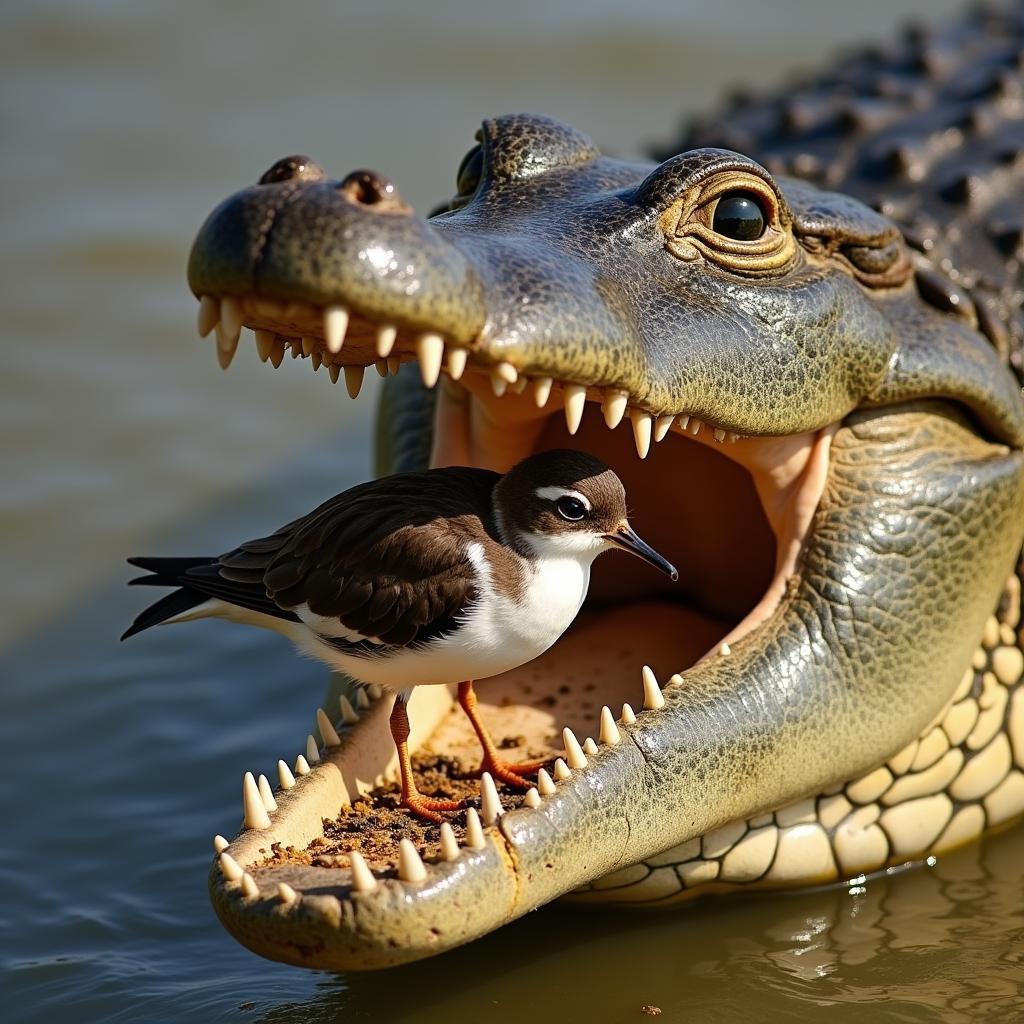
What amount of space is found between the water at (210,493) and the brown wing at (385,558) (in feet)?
2.73

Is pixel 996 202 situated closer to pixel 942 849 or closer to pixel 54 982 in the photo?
pixel 942 849

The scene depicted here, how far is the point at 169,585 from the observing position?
3.64 metres

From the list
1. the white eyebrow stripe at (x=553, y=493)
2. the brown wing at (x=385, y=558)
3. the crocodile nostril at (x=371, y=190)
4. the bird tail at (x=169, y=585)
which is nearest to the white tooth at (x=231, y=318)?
the crocodile nostril at (x=371, y=190)

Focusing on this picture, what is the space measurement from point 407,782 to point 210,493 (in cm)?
287

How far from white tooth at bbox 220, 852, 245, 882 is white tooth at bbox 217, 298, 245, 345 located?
91cm

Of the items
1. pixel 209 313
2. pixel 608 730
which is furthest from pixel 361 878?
pixel 209 313

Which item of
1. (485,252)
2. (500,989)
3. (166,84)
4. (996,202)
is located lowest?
(500,989)

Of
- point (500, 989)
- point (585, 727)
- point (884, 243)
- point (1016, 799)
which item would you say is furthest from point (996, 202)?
point (500, 989)

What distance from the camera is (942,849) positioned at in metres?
4.12

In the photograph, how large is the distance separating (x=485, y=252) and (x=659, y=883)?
1515mm

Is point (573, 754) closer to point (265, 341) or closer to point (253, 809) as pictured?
point (253, 809)

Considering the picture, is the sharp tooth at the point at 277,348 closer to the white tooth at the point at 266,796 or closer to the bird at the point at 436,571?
the bird at the point at 436,571

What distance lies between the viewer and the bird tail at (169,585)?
11.8ft

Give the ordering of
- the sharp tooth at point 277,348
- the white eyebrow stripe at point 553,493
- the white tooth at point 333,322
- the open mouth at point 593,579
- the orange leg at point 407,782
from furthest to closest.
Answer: the orange leg at point 407,782 < the white eyebrow stripe at point 553,493 < the sharp tooth at point 277,348 < the open mouth at point 593,579 < the white tooth at point 333,322
